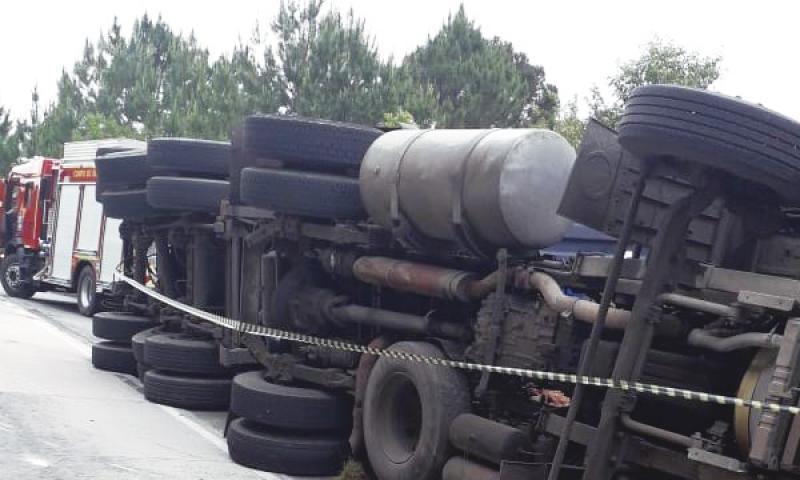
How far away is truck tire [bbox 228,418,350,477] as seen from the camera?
770 centimetres

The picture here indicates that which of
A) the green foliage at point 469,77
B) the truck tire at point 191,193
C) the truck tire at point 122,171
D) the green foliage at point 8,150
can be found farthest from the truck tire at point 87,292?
the green foliage at point 8,150

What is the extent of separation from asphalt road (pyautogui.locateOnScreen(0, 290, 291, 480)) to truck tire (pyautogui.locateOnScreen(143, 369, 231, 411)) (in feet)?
0.29

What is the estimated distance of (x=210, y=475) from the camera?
7.48 meters

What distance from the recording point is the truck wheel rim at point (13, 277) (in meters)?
23.5

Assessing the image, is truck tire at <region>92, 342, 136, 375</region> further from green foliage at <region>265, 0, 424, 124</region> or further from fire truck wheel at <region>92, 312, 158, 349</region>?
green foliage at <region>265, 0, 424, 124</region>

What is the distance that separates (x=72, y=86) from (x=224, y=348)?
47700 millimetres

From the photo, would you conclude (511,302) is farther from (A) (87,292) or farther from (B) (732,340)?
(A) (87,292)

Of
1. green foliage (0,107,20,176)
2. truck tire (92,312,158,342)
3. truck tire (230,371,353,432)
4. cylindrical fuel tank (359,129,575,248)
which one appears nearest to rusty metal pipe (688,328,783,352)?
cylindrical fuel tank (359,129,575,248)

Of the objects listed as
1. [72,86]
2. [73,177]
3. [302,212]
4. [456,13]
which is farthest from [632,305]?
[72,86]

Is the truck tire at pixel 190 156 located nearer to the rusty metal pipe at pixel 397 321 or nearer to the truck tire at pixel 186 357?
the truck tire at pixel 186 357

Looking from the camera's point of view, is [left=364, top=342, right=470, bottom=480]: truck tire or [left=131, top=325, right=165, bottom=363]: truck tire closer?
[left=364, top=342, right=470, bottom=480]: truck tire

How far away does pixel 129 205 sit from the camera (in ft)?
41.1

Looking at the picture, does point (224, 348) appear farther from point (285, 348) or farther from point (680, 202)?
point (680, 202)


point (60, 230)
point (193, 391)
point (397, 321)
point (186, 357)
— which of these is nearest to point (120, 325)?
point (186, 357)
